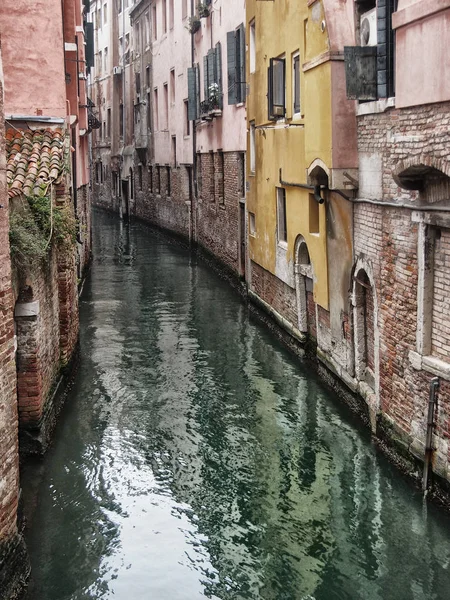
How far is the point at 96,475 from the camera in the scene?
30.8 ft

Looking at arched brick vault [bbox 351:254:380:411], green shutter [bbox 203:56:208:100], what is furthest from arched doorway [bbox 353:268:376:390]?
green shutter [bbox 203:56:208:100]

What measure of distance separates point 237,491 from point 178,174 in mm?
23898

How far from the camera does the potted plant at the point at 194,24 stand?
26.1 m

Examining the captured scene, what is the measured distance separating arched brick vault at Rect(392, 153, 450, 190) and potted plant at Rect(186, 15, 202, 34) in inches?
723

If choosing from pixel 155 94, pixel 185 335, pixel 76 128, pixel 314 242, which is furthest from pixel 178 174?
pixel 314 242

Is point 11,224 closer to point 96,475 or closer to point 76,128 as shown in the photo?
point 96,475

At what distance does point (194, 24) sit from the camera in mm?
26391

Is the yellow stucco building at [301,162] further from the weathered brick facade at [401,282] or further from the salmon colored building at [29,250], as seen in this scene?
the salmon colored building at [29,250]

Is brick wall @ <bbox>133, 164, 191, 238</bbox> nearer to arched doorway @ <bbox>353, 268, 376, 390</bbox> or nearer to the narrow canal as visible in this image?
the narrow canal

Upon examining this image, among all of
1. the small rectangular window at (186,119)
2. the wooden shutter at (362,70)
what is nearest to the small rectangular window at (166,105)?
the small rectangular window at (186,119)

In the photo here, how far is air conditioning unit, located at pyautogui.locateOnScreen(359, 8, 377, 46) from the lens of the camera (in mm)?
10156

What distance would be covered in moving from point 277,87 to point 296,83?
1050 mm

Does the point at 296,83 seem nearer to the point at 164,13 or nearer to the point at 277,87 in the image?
the point at 277,87

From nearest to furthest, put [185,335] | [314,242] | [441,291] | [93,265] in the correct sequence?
1. [441,291]
2. [314,242]
3. [185,335]
4. [93,265]
